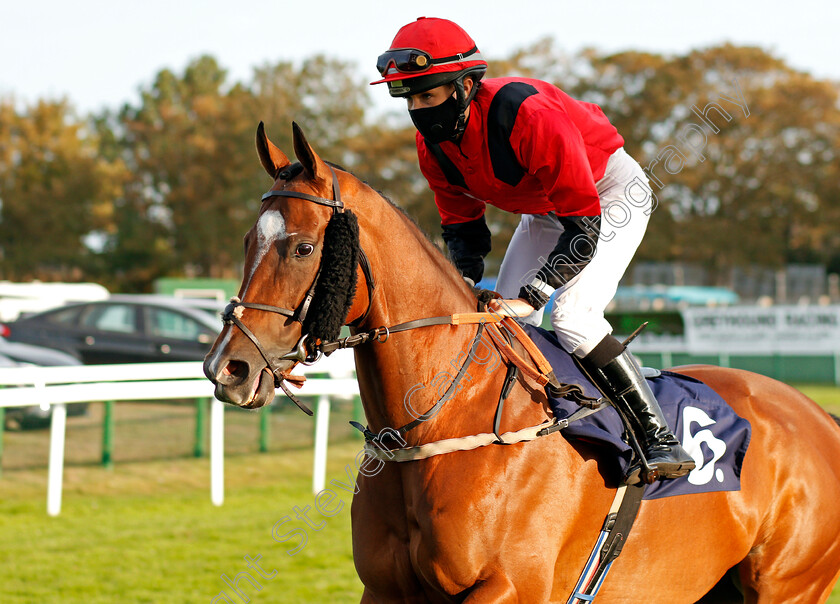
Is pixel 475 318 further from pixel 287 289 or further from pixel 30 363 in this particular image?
pixel 30 363

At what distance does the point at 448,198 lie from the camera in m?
3.26

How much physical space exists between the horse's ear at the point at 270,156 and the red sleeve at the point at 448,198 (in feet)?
2.28

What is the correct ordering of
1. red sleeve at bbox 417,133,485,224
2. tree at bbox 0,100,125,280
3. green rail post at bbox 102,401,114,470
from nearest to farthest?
red sleeve at bbox 417,133,485,224 → green rail post at bbox 102,401,114,470 → tree at bbox 0,100,125,280

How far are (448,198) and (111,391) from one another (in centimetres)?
451

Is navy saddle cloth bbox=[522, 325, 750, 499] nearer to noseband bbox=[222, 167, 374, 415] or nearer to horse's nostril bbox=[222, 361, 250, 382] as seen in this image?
noseband bbox=[222, 167, 374, 415]

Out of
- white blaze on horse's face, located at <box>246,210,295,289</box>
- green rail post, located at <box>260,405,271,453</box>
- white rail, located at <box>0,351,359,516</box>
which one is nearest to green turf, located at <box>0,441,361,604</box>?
white rail, located at <box>0,351,359,516</box>

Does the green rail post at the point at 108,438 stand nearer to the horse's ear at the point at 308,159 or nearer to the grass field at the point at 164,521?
the grass field at the point at 164,521

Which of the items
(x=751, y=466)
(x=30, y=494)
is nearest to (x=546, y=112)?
(x=751, y=466)

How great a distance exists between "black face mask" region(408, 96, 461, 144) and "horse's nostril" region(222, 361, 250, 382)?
1.03m

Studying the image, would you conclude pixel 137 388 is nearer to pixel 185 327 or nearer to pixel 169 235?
pixel 185 327

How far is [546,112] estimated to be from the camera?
274cm

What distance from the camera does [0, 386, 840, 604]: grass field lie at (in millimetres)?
4891

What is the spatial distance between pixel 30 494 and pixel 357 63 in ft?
118

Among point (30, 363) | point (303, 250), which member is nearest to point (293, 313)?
point (303, 250)
